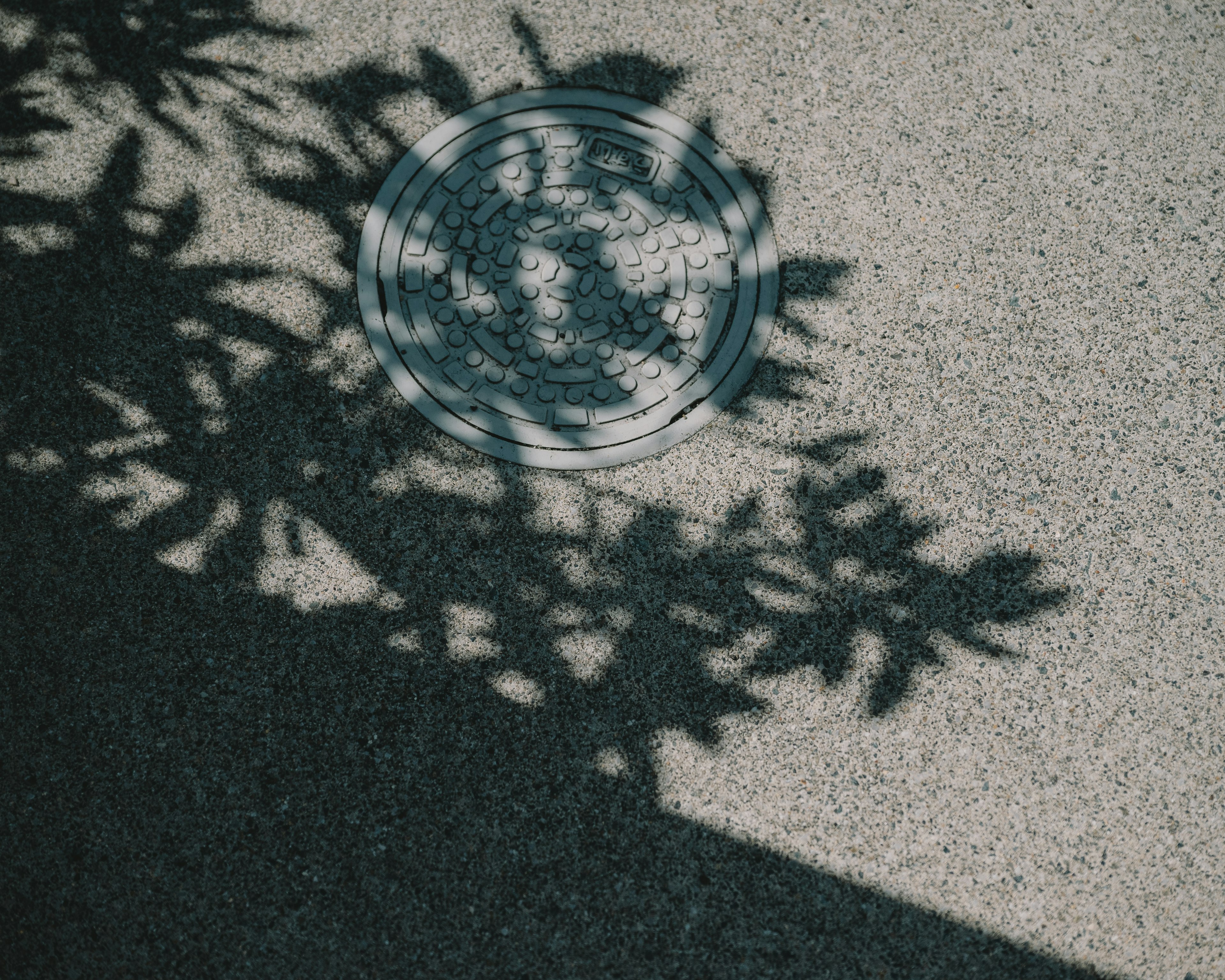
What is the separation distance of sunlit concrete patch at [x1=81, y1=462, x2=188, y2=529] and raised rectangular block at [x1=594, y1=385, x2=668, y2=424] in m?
Answer: 1.49

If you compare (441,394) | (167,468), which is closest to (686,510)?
(441,394)

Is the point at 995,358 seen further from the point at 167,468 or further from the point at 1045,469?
the point at 167,468

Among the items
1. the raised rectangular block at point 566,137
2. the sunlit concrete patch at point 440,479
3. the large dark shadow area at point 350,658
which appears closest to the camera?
the large dark shadow area at point 350,658

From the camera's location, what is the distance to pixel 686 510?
8.85ft

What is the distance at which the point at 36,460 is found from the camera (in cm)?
273

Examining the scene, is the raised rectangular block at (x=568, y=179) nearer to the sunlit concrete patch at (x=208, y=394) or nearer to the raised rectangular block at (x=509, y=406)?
the raised rectangular block at (x=509, y=406)

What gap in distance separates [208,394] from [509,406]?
3.58 feet

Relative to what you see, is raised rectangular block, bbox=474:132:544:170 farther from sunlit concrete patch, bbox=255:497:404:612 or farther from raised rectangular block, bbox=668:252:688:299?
sunlit concrete patch, bbox=255:497:404:612

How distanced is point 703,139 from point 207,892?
3104 millimetres

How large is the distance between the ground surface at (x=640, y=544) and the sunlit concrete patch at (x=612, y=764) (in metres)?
0.01

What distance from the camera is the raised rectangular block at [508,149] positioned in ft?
9.57

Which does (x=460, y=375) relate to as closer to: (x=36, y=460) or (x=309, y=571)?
(x=309, y=571)

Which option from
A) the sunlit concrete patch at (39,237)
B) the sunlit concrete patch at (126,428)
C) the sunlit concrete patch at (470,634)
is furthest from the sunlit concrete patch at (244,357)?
the sunlit concrete patch at (470,634)

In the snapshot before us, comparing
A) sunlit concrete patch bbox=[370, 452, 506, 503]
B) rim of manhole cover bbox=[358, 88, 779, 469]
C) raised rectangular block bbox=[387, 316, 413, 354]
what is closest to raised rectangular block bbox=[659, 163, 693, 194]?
rim of manhole cover bbox=[358, 88, 779, 469]
